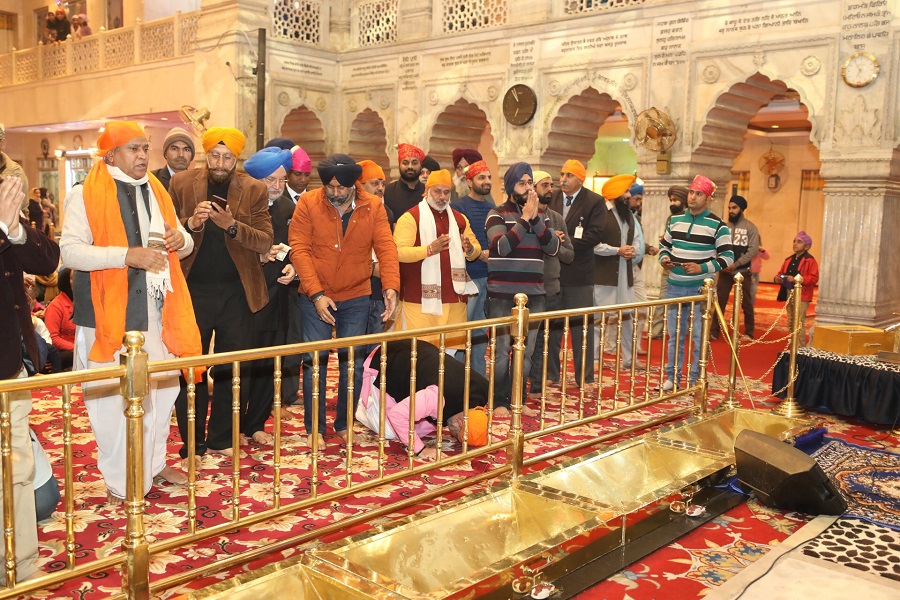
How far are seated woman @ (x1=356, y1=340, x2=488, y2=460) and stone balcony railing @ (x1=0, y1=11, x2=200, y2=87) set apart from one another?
29.4 feet

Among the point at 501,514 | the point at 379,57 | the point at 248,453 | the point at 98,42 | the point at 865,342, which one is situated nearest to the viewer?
the point at 501,514

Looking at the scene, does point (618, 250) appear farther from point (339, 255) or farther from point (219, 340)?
point (219, 340)

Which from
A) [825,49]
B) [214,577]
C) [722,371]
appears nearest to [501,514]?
[214,577]

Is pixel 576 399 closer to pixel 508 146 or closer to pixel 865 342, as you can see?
pixel 865 342

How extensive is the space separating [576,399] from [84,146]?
15.0 metres

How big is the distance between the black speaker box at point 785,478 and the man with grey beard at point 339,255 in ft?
6.81

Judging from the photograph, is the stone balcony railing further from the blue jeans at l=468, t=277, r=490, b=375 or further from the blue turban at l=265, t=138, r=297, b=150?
the blue jeans at l=468, t=277, r=490, b=375

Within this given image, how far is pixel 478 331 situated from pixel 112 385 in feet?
8.32

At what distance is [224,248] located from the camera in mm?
4145

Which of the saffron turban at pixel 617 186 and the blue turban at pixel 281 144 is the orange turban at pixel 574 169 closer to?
the saffron turban at pixel 617 186

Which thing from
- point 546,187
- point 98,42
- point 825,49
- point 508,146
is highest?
point 98,42

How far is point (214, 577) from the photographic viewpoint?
9.80ft

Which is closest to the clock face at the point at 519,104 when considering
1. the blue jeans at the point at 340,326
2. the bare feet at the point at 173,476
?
the blue jeans at the point at 340,326

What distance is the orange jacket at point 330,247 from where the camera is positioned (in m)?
4.50
